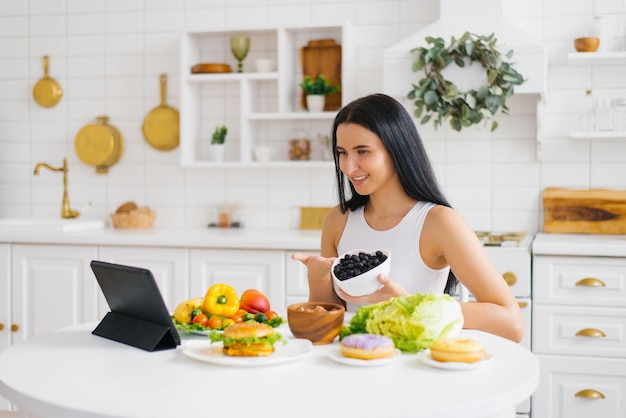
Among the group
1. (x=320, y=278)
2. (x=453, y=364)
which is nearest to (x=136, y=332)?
(x=320, y=278)

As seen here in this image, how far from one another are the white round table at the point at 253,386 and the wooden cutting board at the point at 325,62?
8.05 feet

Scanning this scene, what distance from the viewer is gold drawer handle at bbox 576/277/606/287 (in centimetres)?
313

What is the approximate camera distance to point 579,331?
3.16 metres

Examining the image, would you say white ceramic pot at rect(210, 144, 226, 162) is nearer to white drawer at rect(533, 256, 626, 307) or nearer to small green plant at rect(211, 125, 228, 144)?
small green plant at rect(211, 125, 228, 144)

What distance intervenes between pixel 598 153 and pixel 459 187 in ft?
2.13

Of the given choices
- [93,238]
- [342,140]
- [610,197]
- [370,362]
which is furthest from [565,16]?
[370,362]

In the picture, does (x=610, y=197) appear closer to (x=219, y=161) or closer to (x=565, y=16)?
(x=565, y=16)

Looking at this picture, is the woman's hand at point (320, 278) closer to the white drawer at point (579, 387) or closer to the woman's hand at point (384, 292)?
the woman's hand at point (384, 292)

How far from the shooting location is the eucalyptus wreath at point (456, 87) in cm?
340

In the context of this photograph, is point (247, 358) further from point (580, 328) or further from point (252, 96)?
point (252, 96)

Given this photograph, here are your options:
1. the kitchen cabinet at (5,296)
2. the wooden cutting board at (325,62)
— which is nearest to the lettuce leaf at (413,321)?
the wooden cutting board at (325,62)

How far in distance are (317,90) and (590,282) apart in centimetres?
153

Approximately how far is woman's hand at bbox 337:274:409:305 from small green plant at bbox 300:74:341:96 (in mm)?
2151

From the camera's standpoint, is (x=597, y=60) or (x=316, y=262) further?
(x=597, y=60)
